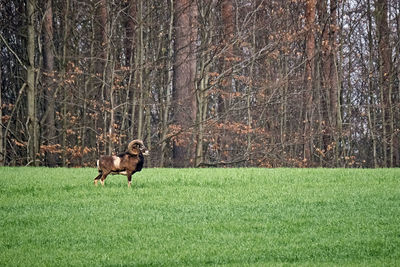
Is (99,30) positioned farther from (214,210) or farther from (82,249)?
(82,249)

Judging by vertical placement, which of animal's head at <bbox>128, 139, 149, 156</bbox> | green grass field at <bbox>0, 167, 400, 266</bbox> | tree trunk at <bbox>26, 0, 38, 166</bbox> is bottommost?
green grass field at <bbox>0, 167, 400, 266</bbox>

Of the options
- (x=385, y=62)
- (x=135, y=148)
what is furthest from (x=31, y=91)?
(x=385, y=62)

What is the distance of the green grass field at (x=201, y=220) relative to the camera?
10.7 metres

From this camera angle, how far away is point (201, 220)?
1348 cm

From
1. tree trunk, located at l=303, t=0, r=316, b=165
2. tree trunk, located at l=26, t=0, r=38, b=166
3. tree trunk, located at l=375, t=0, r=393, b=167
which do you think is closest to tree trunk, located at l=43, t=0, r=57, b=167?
tree trunk, located at l=26, t=0, r=38, b=166

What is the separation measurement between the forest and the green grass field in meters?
9.90

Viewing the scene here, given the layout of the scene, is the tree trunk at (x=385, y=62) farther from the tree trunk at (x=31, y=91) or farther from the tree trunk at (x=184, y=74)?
the tree trunk at (x=31, y=91)

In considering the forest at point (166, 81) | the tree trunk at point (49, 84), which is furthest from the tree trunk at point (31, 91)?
the tree trunk at point (49, 84)

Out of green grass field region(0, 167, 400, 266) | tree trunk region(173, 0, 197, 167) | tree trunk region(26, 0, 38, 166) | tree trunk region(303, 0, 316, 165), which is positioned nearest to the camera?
green grass field region(0, 167, 400, 266)

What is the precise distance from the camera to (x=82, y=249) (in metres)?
11.2

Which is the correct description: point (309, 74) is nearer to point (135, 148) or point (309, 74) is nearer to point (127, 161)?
point (135, 148)

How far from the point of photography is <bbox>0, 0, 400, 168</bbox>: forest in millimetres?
31391

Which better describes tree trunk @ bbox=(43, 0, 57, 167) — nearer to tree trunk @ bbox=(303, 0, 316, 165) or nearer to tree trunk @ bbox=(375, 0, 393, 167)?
tree trunk @ bbox=(303, 0, 316, 165)

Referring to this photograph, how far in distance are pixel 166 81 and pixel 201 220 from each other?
2530cm
